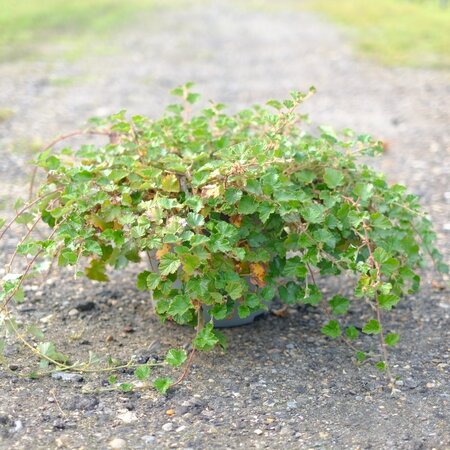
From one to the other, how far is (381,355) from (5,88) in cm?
531

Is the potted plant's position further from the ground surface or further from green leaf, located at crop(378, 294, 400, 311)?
the ground surface

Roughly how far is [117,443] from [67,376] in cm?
37

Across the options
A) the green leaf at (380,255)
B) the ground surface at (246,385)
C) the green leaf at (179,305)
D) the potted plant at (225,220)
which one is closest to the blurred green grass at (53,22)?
the ground surface at (246,385)

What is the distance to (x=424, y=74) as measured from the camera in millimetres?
7844

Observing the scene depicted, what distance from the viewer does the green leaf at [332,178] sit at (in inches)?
98.0

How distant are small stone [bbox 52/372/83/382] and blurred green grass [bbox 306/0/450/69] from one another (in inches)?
261

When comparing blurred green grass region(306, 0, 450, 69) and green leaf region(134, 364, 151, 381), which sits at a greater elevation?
green leaf region(134, 364, 151, 381)

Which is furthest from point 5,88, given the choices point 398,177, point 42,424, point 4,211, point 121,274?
point 42,424

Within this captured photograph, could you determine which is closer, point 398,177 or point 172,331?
point 172,331

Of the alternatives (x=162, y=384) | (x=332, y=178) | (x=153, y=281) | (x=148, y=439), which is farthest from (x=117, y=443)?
(x=332, y=178)

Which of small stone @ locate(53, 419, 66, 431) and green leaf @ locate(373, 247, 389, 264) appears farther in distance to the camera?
green leaf @ locate(373, 247, 389, 264)

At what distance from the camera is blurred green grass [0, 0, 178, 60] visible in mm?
9422

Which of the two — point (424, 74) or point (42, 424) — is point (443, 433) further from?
point (424, 74)

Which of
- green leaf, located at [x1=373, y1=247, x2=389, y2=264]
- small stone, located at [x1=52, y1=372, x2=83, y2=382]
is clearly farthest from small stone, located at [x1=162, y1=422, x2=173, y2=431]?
green leaf, located at [x1=373, y1=247, x2=389, y2=264]
